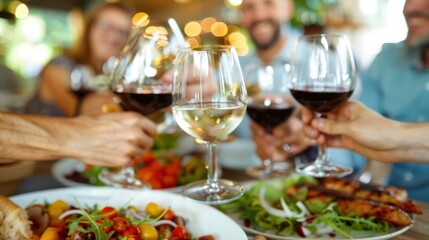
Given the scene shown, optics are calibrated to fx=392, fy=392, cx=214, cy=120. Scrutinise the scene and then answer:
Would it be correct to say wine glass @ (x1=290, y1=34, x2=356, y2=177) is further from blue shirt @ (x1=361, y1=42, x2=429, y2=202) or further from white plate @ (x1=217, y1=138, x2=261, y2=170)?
blue shirt @ (x1=361, y1=42, x2=429, y2=202)

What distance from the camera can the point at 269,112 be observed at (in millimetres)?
1253

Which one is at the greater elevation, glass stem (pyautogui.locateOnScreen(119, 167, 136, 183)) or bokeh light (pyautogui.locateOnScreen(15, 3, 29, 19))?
bokeh light (pyautogui.locateOnScreen(15, 3, 29, 19))

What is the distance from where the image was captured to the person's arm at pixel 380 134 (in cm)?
91

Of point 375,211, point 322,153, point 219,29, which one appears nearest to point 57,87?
point 322,153

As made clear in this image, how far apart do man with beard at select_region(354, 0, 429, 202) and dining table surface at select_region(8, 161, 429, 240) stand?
805mm

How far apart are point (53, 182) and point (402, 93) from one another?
1.60 m

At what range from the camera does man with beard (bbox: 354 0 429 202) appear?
5.75 ft

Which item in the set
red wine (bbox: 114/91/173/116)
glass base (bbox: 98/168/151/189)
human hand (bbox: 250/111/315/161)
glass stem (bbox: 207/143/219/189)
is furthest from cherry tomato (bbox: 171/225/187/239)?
human hand (bbox: 250/111/315/161)

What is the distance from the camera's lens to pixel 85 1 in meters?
10.3

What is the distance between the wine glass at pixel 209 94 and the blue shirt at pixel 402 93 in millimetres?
1250

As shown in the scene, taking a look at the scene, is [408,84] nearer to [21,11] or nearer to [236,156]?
[236,156]

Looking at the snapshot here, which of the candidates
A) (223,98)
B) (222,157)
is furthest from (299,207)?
(222,157)

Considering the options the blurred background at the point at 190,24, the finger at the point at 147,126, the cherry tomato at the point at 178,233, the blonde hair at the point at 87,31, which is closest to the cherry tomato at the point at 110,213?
the cherry tomato at the point at 178,233

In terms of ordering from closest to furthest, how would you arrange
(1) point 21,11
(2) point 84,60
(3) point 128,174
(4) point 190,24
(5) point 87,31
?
(3) point 128,174, (5) point 87,31, (2) point 84,60, (4) point 190,24, (1) point 21,11
